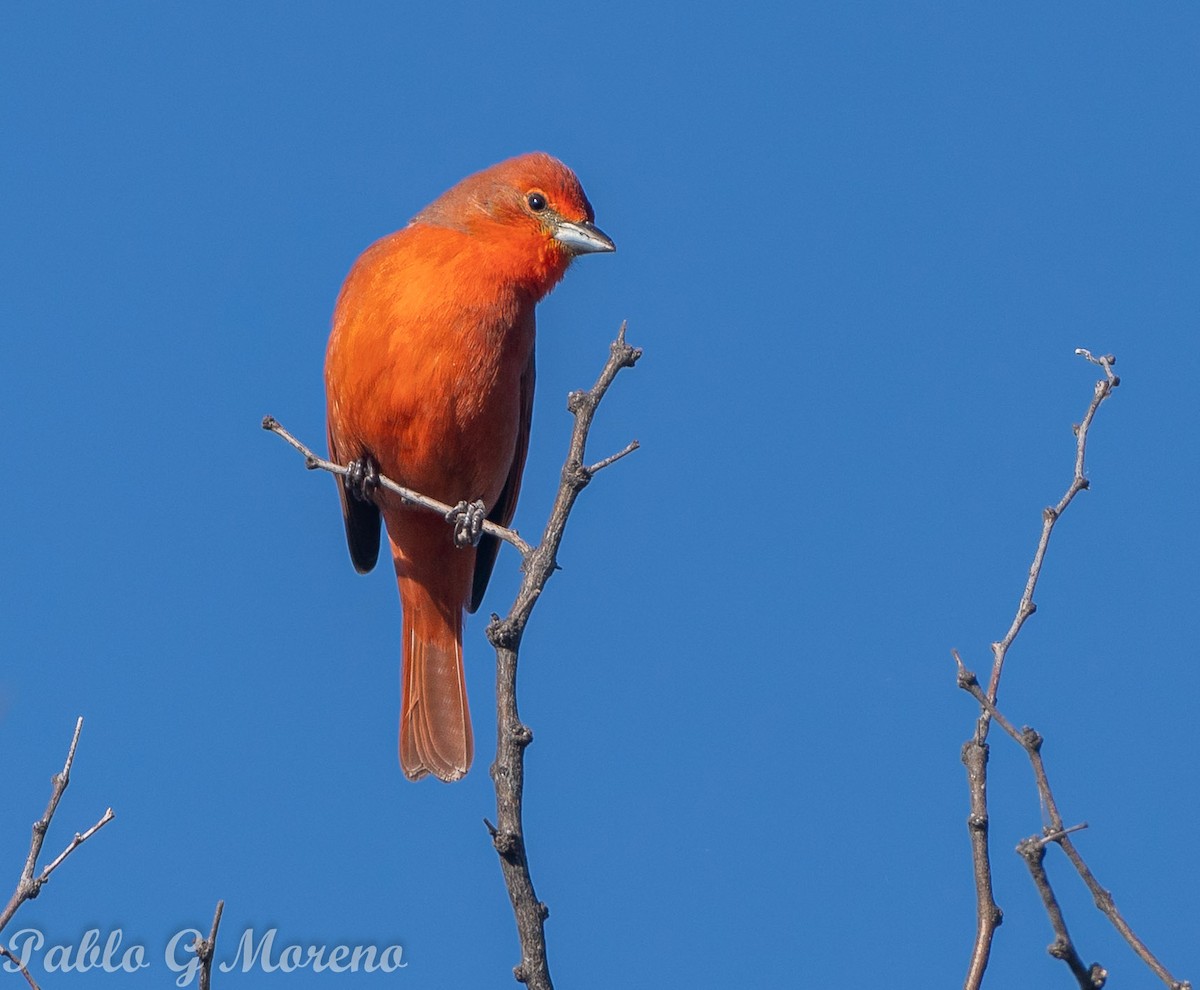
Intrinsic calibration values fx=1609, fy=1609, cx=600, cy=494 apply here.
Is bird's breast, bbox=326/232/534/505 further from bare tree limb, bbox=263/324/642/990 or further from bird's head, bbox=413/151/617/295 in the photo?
bare tree limb, bbox=263/324/642/990

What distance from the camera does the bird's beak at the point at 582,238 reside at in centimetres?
640

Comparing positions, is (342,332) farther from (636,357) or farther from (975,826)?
(975,826)

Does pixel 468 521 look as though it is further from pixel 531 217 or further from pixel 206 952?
pixel 206 952

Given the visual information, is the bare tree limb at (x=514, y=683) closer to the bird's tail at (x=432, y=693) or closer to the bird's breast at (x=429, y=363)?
the bird's breast at (x=429, y=363)

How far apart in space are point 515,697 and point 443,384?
2647 millimetres

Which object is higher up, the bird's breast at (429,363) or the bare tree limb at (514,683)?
the bird's breast at (429,363)

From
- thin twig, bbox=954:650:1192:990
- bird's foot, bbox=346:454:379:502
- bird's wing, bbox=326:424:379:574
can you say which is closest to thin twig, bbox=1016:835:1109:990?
thin twig, bbox=954:650:1192:990

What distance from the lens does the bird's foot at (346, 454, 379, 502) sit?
627cm

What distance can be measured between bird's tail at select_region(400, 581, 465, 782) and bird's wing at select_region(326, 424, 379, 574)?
218 millimetres

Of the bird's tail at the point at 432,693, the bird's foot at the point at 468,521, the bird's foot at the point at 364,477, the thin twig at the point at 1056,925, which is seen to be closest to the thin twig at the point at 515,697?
the thin twig at the point at 1056,925

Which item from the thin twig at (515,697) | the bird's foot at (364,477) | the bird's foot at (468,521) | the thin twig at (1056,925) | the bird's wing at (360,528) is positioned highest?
the bird's wing at (360,528)

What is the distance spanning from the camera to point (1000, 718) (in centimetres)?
280

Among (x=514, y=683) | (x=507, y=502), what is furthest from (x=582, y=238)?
(x=514, y=683)

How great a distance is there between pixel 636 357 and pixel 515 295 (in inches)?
97.9
